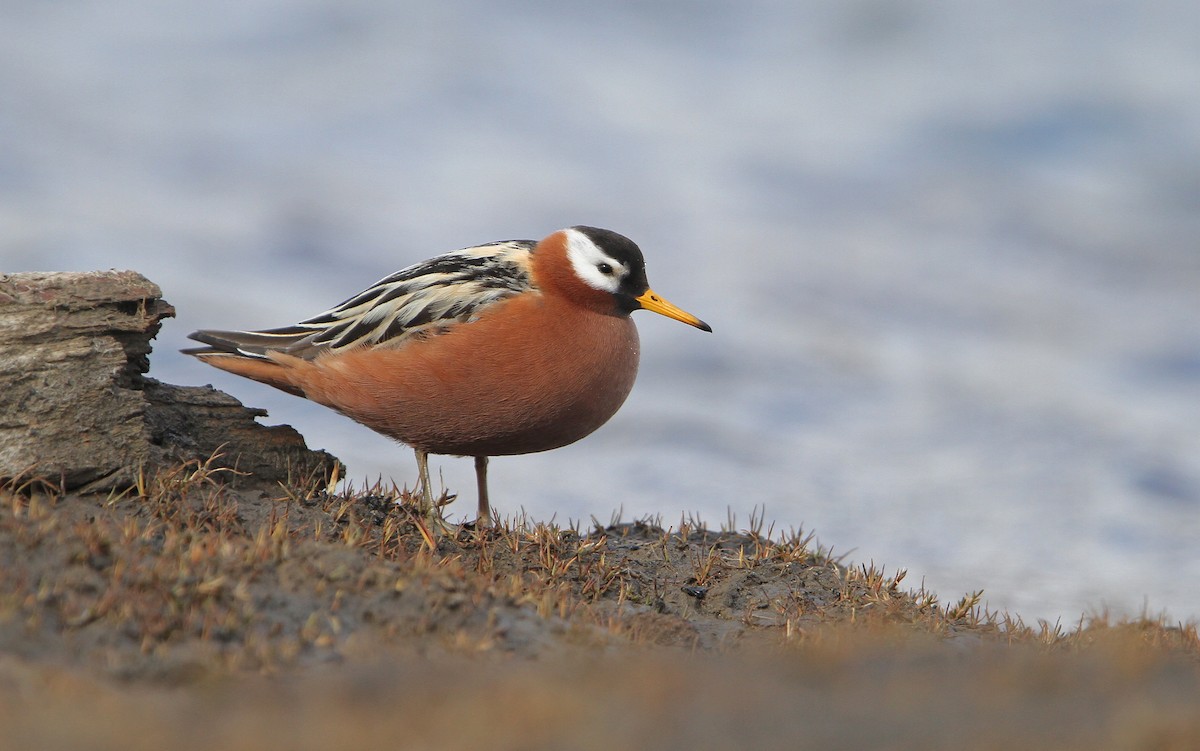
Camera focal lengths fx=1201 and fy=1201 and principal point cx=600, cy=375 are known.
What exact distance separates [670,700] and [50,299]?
6577 millimetres

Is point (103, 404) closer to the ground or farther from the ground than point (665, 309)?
closer to the ground

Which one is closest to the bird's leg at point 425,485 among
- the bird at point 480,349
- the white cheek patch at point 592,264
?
the bird at point 480,349

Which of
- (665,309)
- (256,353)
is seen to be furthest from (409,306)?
(665,309)

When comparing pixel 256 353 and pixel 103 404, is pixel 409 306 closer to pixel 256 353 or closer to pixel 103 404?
pixel 256 353

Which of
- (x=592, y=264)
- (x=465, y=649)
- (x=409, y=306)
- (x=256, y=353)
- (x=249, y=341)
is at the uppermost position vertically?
(x=592, y=264)

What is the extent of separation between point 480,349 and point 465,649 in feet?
11.8

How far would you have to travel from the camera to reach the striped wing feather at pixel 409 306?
9688 mm

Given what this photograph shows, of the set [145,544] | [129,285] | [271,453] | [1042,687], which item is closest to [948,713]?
[1042,687]

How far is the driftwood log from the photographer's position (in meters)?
8.60

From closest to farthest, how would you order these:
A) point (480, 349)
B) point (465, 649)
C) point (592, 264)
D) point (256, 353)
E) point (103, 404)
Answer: point (465, 649), point (103, 404), point (480, 349), point (592, 264), point (256, 353)

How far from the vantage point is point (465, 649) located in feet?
20.1

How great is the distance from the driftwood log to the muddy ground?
234 mm

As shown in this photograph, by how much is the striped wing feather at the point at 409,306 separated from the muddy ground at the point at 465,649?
143 centimetres

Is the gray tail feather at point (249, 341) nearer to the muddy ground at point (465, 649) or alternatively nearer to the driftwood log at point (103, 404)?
the driftwood log at point (103, 404)
